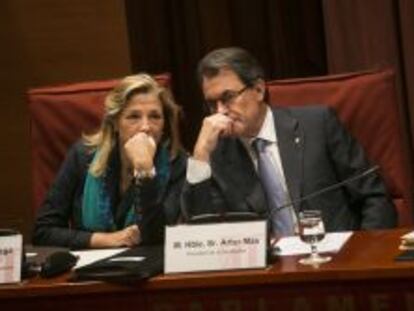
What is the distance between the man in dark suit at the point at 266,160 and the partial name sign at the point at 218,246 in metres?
0.78

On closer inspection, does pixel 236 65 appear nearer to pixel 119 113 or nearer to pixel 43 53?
pixel 119 113

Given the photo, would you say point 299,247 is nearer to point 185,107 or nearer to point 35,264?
point 35,264

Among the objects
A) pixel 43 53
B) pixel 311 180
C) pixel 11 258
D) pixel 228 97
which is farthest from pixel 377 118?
pixel 43 53

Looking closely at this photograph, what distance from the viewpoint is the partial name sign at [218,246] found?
190 cm

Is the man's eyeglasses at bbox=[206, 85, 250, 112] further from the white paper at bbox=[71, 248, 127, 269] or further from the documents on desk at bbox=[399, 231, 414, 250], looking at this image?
the documents on desk at bbox=[399, 231, 414, 250]

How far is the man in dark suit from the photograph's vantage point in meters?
2.74

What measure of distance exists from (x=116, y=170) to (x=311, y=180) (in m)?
0.68

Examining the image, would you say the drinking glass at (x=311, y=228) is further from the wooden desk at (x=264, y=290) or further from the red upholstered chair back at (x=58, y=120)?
the red upholstered chair back at (x=58, y=120)

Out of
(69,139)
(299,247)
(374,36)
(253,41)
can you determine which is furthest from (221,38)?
(299,247)

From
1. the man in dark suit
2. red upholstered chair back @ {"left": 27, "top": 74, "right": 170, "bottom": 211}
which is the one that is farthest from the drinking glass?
red upholstered chair back @ {"left": 27, "top": 74, "right": 170, "bottom": 211}

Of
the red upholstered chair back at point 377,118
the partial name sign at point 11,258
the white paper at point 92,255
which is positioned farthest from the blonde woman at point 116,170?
the partial name sign at point 11,258

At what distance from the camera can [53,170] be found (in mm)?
3111

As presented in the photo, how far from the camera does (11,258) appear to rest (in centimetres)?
208

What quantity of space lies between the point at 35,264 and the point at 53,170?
0.94m
